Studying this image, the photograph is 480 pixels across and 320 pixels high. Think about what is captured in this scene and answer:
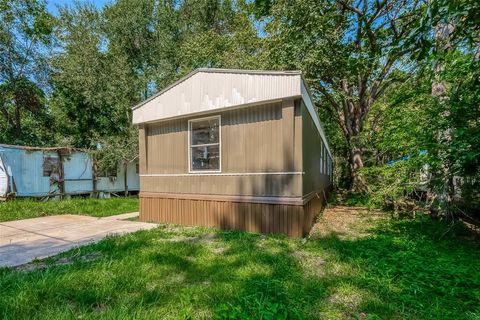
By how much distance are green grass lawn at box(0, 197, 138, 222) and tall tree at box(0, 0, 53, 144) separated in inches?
267

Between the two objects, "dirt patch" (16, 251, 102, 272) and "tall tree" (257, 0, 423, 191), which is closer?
"dirt patch" (16, 251, 102, 272)

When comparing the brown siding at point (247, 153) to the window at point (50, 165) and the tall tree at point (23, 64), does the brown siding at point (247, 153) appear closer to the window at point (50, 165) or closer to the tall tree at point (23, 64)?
the window at point (50, 165)

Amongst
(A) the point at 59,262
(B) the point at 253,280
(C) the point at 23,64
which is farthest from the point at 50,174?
(B) the point at 253,280

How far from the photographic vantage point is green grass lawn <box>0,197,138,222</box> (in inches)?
Answer: 298

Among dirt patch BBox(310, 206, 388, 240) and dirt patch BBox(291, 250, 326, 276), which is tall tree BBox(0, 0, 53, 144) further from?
dirt patch BBox(291, 250, 326, 276)

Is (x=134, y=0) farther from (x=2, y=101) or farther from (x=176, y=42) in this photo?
(x=2, y=101)

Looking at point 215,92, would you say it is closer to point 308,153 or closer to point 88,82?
point 308,153

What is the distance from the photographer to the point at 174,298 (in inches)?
98.1

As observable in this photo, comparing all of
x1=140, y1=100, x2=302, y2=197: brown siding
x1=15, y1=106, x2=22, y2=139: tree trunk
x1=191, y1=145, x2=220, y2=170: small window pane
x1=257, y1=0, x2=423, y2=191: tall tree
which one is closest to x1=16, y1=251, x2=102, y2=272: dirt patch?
x1=140, y1=100, x2=302, y2=197: brown siding

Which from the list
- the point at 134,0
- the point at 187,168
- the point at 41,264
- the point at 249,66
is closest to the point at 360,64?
the point at 249,66

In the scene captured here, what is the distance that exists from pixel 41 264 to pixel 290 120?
418 cm

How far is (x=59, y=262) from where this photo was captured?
3559mm

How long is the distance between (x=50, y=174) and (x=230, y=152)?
8.29 metres

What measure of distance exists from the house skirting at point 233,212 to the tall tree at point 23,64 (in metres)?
11.0
